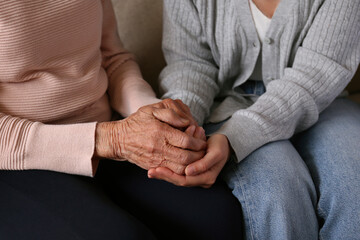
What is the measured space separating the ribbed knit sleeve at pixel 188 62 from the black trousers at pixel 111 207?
0.25 meters

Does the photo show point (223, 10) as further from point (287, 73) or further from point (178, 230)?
point (178, 230)

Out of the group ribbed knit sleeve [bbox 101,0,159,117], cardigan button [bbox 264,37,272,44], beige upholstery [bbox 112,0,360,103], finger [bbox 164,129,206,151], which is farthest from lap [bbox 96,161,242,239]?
beige upholstery [bbox 112,0,360,103]

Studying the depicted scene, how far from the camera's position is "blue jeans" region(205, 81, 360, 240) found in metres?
0.83

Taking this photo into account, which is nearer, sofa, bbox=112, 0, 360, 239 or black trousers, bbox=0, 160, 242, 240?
black trousers, bbox=0, 160, 242, 240

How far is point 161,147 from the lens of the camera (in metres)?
0.81

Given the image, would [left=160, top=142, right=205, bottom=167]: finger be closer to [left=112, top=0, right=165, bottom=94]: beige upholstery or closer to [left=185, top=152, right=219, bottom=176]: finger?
[left=185, top=152, right=219, bottom=176]: finger

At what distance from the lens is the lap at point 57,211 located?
68 cm

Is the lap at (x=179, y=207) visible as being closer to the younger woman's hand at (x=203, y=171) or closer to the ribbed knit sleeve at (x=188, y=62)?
the younger woman's hand at (x=203, y=171)

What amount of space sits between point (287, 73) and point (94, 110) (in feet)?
1.69

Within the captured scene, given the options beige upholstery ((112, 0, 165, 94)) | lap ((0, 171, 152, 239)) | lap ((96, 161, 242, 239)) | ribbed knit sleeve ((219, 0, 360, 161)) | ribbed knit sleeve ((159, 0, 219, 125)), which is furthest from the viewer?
beige upholstery ((112, 0, 165, 94))

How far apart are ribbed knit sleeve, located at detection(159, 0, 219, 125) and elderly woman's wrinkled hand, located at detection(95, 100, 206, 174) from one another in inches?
7.1

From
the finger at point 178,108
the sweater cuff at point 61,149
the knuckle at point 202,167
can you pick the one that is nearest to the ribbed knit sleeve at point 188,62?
the finger at point 178,108

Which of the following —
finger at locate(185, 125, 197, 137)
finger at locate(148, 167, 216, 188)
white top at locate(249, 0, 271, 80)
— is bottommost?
finger at locate(148, 167, 216, 188)

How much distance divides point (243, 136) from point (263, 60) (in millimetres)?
281
